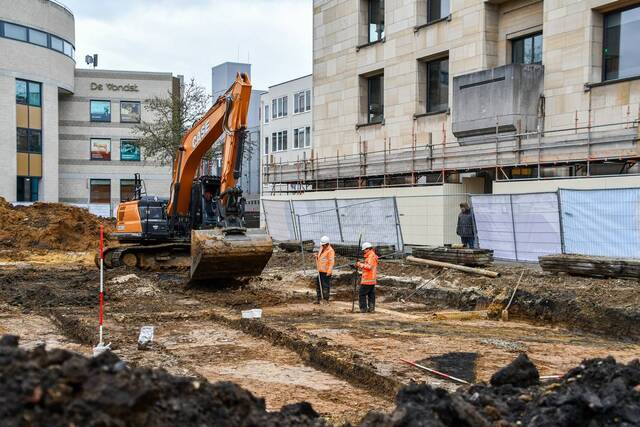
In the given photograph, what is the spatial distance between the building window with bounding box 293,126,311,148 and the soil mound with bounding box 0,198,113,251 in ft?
73.2

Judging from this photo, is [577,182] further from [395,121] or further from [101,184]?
[101,184]

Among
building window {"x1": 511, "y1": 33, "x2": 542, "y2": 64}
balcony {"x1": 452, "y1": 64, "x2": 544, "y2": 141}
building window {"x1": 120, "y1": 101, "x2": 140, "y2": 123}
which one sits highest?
building window {"x1": 120, "y1": 101, "x2": 140, "y2": 123}

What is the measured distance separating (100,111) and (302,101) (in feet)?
54.4

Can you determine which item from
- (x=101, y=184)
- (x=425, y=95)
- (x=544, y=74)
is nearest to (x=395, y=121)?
(x=425, y=95)

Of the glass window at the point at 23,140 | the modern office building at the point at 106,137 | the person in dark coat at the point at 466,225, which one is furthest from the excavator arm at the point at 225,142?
the modern office building at the point at 106,137

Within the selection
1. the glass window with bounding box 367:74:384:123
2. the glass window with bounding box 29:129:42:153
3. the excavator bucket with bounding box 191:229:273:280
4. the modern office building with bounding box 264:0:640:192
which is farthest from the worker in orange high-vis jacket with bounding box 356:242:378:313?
the glass window with bounding box 29:129:42:153

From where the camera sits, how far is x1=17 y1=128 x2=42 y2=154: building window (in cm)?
4794

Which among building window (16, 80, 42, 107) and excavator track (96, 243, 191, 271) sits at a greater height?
building window (16, 80, 42, 107)

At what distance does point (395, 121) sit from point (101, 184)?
1302 inches

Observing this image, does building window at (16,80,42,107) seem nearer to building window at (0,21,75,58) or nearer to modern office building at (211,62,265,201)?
building window at (0,21,75,58)

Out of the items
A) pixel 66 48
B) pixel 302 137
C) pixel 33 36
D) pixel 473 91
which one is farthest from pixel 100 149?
pixel 473 91

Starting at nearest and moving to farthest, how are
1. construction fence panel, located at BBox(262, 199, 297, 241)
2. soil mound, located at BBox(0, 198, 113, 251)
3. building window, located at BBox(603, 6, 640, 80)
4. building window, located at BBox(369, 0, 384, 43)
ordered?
building window, located at BBox(603, 6, 640, 80)
construction fence panel, located at BBox(262, 199, 297, 241)
soil mound, located at BBox(0, 198, 113, 251)
building window, located at BBox(369, 0, 384, 43)

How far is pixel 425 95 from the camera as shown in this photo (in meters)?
27.9

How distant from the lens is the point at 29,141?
1911 inches
